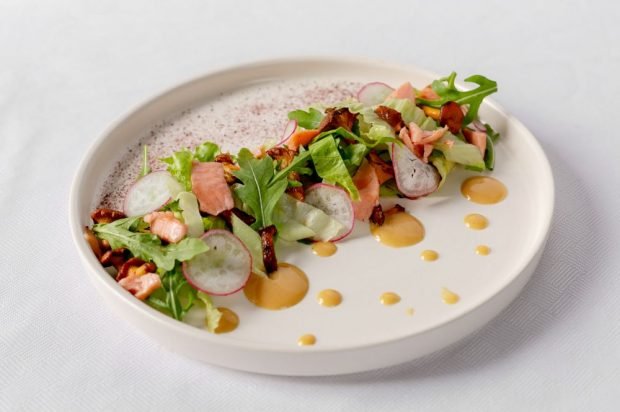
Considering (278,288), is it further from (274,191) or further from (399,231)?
(399,231)

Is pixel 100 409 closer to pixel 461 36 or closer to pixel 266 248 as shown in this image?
pixel 266 248

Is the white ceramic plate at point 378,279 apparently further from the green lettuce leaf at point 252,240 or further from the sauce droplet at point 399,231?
the green lettuce leaf at point 252,240

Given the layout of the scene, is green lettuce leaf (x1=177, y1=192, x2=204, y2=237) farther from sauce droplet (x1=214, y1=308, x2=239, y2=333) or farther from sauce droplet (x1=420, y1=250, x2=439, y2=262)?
sauce droplet (x1=420, y1=250, x2=439, y2=262)

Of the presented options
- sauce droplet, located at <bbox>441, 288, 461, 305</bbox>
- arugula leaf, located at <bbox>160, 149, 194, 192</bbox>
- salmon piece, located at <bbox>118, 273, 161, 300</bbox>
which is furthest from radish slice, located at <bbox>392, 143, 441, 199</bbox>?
salmon piece, located at <bbox>118, 273, 161, 300</bbox>

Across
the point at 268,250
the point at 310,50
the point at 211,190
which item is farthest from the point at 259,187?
the point at 310,50

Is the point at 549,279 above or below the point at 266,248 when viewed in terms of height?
below

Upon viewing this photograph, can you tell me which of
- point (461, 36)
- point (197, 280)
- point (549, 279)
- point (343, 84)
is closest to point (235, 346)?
point (197, 280)
